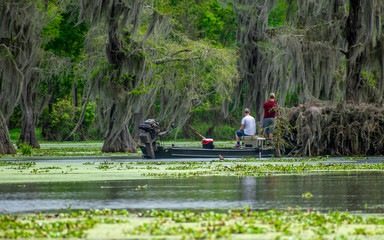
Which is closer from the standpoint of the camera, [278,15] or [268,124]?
[268,124]

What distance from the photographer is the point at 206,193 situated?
1112 cm

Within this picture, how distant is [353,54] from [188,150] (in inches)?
328

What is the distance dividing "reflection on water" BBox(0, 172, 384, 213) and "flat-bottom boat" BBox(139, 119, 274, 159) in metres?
9.15

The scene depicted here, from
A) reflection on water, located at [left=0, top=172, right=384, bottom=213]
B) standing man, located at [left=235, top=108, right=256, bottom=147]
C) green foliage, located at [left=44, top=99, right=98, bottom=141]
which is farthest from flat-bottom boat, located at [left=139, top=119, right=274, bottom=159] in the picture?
green foliage, located at [left=44, top=99, right=98, bottom=141]

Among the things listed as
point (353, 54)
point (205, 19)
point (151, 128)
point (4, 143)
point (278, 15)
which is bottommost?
point (4, 143)

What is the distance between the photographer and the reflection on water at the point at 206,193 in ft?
31.1

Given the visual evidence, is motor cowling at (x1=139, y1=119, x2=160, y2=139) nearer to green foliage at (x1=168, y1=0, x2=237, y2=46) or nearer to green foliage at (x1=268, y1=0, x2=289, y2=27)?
green foliage at (x1=268, y1=0, x2=289, y2=27)

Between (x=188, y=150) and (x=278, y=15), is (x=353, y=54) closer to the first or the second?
(x=188, y=150)

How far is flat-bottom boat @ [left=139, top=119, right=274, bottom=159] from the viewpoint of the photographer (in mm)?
23766

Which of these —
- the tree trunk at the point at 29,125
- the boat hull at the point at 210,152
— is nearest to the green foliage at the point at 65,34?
the tree trunk at the point at 29,125

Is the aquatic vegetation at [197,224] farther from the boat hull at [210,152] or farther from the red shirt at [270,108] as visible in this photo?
the red shirt at [270,108]

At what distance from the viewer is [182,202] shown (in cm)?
983

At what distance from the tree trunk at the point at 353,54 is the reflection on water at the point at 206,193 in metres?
13.9

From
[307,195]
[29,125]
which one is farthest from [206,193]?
[29,125]
